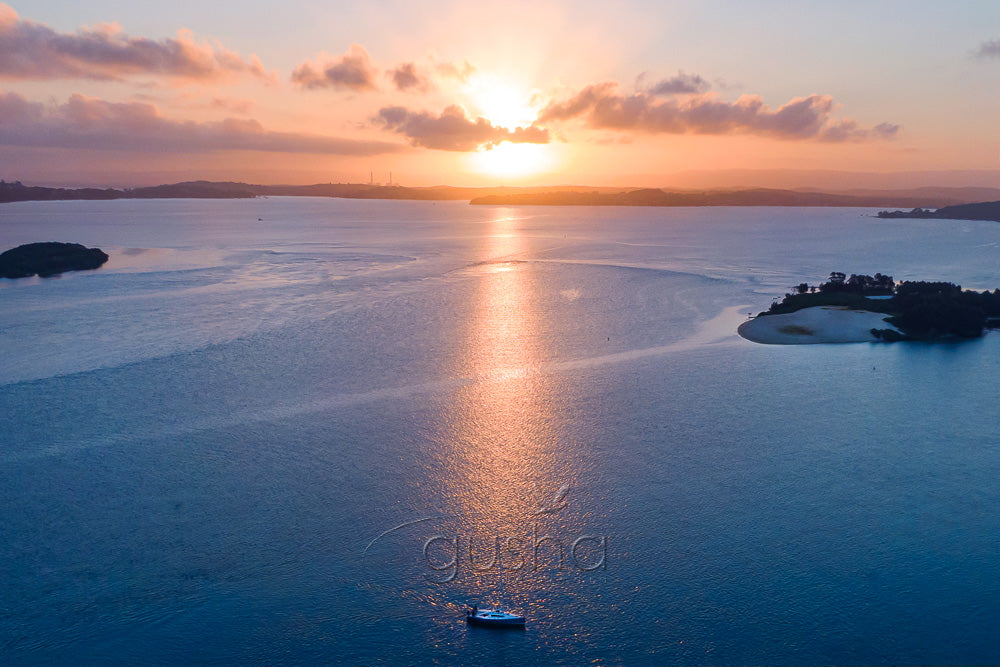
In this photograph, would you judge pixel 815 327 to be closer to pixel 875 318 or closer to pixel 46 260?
pixel 875 318

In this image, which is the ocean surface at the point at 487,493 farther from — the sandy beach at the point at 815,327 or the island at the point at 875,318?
the island at the point at 875,318

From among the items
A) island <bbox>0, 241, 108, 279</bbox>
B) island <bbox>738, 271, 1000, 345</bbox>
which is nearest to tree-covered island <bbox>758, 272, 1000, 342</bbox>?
island <bbox>738, 271, 1000, 345</bbox>

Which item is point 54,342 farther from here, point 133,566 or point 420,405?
point 133,566

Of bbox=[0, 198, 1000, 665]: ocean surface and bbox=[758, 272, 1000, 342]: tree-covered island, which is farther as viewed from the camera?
bbox=[758, 272, 1000, 342]: tree-covered island

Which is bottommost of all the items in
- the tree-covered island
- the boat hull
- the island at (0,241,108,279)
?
the boat hull
